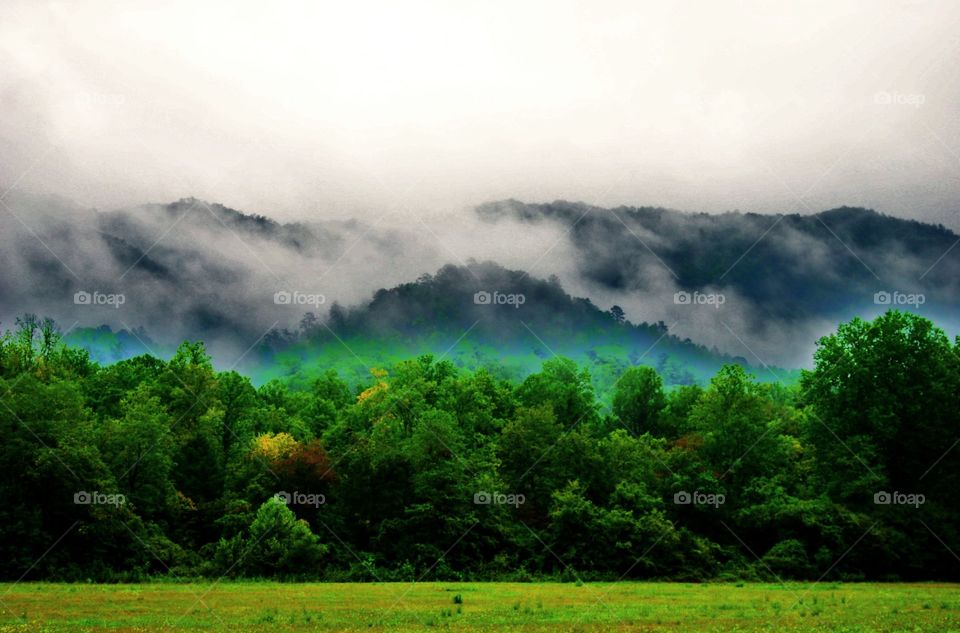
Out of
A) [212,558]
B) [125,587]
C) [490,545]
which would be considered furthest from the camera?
[490,545]

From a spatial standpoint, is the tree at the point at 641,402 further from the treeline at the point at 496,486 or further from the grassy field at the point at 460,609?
the grassy field at the point at 460,609

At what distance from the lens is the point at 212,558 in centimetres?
5847

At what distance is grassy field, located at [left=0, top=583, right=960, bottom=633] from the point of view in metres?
26.9

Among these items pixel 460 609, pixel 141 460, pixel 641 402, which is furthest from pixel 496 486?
pixel 641 402

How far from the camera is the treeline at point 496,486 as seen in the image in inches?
2136

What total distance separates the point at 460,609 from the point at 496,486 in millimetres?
31626

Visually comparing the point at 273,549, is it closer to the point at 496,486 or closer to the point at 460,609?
the point at 496,486

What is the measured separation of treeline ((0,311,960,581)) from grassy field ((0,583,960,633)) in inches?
396

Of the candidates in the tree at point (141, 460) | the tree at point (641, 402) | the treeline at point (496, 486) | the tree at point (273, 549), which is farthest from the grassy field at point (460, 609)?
the tree at point (641, 402)

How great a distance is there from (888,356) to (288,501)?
172 feet

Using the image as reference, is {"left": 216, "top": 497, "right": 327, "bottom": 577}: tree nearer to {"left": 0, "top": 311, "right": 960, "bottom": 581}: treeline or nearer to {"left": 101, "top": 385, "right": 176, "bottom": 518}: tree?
{"left": 0, "top": 311, "right": 960, "bottom": 581}: treeline

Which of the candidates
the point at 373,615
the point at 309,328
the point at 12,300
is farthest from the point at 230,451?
the point at 309,328

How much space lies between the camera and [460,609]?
32.6 meters

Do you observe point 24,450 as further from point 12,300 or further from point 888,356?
point 12,300
